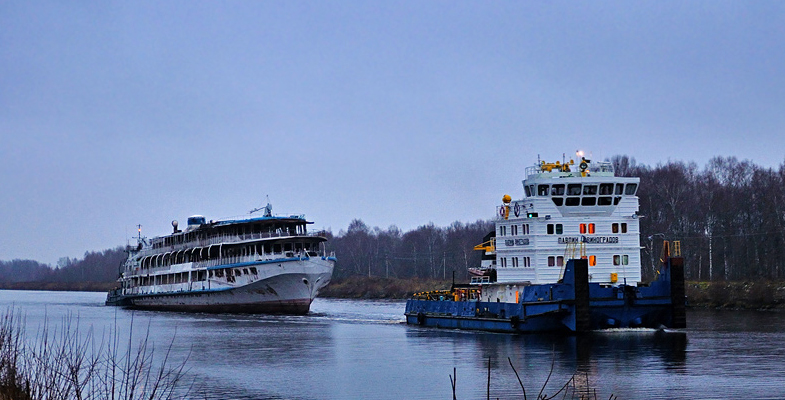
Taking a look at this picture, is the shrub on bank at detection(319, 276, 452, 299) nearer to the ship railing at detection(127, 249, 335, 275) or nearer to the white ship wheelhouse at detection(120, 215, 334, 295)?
the white ship wheelhouse at detection(120, 215, 334, 295)

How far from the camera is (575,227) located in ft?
154

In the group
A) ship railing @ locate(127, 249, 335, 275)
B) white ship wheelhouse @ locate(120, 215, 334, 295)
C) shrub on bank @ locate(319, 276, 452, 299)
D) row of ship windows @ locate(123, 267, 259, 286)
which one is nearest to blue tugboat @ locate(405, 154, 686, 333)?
ship railing @ locate(127, 249, 335, 275)

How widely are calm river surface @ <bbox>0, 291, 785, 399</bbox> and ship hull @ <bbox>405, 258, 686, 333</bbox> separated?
766mm

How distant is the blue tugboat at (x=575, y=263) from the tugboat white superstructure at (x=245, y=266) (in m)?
27.2

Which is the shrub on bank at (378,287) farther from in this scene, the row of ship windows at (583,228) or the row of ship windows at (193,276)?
the row of ship windows at (583,228)

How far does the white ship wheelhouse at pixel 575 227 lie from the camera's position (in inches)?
1842

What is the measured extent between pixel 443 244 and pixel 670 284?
118 metres

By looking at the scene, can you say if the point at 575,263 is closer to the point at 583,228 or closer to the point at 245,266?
the point at 583,228

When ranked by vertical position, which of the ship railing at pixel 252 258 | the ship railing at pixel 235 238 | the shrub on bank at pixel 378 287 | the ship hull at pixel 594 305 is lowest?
the ship hull at pixel 594 305

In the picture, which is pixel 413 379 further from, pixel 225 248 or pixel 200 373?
pixel 225 248

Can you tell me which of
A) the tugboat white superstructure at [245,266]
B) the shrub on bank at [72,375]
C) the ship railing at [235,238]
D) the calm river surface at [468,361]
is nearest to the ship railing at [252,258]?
the tugboat white superstructure at [245,266]

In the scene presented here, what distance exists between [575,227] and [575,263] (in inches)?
146

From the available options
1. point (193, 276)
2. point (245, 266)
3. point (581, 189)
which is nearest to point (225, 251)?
point (245, 266)

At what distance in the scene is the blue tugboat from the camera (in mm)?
44875
